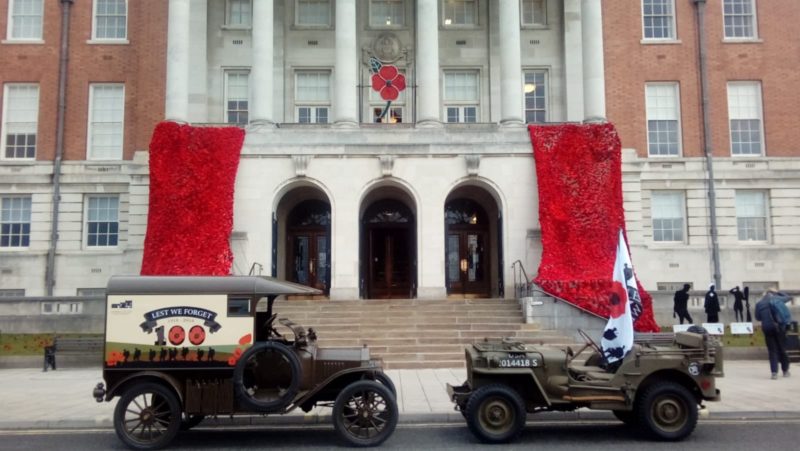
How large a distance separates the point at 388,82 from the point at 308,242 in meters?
7.23

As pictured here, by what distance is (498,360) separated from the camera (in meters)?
9.64

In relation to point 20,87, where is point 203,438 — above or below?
below

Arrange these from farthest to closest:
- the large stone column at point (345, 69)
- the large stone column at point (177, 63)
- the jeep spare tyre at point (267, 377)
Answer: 1. the large stone column at point (177, 63)
2. the large stone column at point (345, 69)
3. the jeep spare tyre at point (267, 377)

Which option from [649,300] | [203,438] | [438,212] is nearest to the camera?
[203,438]

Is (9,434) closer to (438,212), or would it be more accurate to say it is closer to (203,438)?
(203,438)

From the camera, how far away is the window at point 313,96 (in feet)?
94.9

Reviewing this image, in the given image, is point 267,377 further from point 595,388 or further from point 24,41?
point 24,41

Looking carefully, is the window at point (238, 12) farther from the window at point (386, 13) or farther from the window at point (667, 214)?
the window at point (667, 214)

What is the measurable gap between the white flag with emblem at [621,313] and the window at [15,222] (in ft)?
86.3

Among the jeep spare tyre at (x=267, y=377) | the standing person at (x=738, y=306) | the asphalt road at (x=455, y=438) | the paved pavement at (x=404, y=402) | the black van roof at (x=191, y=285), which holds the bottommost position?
A: the asphalt road at (x=455, y=438)

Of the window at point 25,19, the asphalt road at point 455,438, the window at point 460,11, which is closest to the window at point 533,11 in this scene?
the window at point 460,11

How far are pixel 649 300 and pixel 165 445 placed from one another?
56.4ft

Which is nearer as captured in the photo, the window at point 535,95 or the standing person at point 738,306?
the standing person at point 738,306

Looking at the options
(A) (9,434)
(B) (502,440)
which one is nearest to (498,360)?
(B) (502,440)
